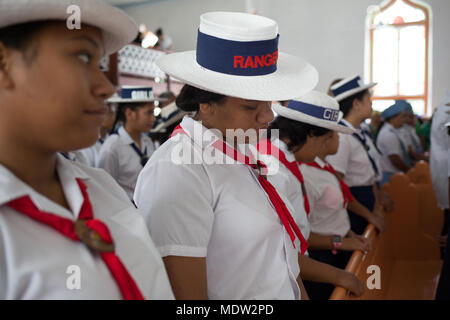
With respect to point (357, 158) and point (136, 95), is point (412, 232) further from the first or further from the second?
point (136, 95)

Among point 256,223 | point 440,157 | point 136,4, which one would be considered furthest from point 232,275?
point 136,4

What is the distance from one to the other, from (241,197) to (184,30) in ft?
42.9

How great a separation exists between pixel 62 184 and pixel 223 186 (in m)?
0.50

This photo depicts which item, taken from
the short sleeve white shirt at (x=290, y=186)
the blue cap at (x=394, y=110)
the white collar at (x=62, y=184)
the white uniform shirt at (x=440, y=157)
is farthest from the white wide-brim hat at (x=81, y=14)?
the blue cap at (x=394, y=110)

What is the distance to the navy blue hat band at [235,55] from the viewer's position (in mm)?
1292

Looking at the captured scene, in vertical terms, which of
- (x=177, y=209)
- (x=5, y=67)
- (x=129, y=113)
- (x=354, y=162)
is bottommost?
(x=354, y=162)

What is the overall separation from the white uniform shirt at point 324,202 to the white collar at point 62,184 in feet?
5.46

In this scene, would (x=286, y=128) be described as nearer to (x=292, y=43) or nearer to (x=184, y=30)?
(x=292, y=43)

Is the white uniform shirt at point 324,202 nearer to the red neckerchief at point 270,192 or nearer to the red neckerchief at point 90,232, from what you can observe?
the red neckerchief at point 270,192

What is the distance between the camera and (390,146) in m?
5.51

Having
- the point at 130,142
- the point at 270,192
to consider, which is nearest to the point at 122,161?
the point at 130,142

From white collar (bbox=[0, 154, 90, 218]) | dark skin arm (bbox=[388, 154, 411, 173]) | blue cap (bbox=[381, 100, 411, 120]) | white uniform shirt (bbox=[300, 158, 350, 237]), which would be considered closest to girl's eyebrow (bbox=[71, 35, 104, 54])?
white collar (bbox=[0, 154, 90, 218])

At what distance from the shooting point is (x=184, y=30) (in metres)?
13.6

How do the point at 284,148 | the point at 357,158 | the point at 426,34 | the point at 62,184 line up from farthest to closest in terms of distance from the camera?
1. the point at 426,34
2. the point at 357,158
3. the point at 284,148
4. the point at 62,184
